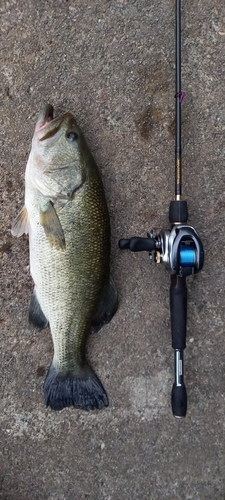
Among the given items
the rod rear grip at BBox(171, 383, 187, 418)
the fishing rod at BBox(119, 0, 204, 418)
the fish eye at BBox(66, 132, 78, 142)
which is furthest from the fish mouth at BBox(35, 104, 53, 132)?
the rod rear grip at BBox(171, 383, 187, 418)

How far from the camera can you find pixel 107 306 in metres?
2.07

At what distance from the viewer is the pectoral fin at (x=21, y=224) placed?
199 cm

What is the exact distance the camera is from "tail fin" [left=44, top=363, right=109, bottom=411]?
199cm

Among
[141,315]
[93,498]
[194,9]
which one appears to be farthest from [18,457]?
[194,9]

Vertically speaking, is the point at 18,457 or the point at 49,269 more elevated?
the point at 49,269

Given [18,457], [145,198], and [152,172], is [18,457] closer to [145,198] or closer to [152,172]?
[145,198]

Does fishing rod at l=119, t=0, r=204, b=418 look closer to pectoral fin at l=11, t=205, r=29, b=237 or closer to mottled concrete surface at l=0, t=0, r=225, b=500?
mottled concrete surface at l=0, t=0, r=225, b=500

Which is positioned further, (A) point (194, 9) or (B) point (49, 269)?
(A) point (194, 9)

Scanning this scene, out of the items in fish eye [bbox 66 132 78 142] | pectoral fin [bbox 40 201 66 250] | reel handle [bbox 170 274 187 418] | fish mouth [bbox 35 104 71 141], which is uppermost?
fish mouth [bbox 35 104 71 141]

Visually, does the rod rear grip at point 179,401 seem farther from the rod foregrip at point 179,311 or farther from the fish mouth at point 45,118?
the fish mouth at point 45,118

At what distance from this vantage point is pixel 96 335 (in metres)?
2.15

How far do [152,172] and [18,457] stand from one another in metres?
1.61

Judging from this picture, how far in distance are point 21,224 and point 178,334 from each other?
0.91 meters

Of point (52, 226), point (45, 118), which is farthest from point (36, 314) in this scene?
point (45, 118)
